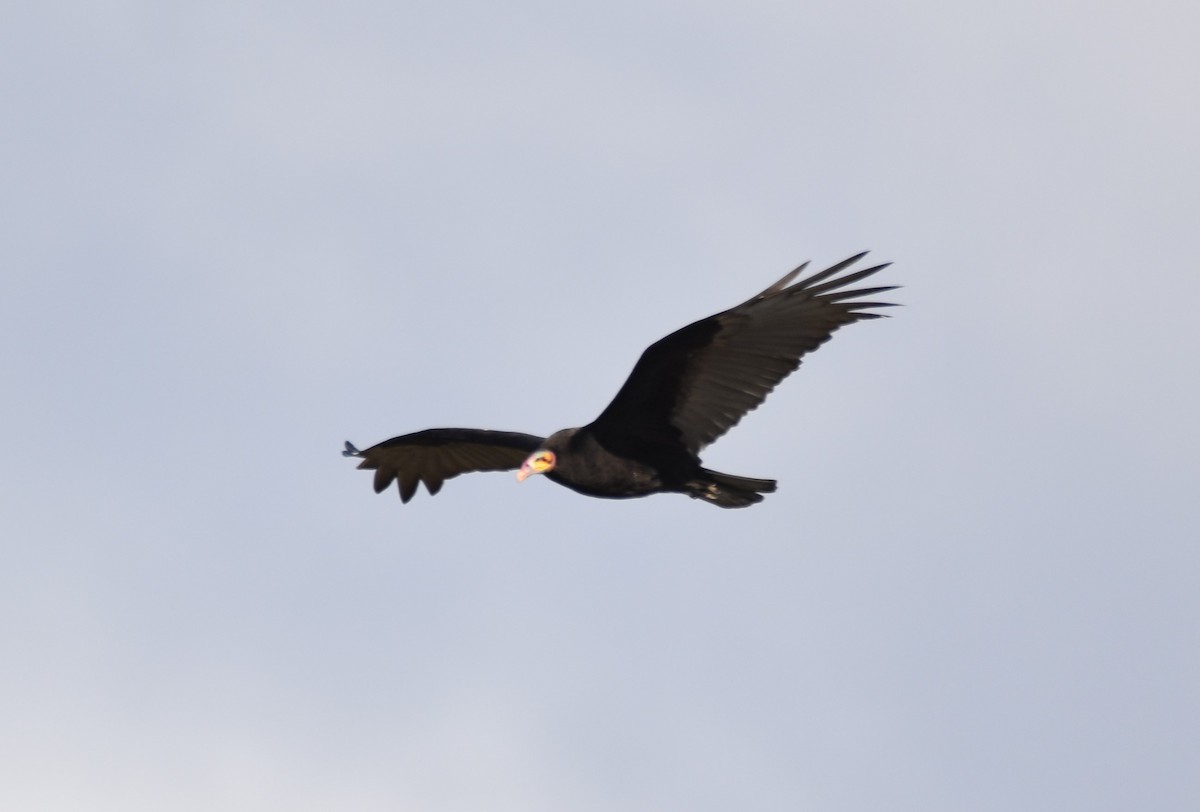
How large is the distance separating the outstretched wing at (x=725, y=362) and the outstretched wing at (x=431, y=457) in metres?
1.83

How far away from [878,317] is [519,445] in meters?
3.15

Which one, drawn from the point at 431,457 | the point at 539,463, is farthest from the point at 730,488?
the point at 431,457

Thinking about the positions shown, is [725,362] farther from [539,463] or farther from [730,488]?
[539,463]

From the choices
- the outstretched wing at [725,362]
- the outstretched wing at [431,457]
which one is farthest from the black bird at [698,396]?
the outstretched wing at [431,457]

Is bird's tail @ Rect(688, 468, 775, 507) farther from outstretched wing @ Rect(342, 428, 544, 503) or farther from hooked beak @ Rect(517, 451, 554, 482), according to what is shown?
outstretched wing @ Rect(342, 428, 544, 503)

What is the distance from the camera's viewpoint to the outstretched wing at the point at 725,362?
1095 cm

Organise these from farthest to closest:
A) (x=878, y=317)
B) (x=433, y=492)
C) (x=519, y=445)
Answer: (x=433, y=492) → (x=519, y=445) → (x=878, y=317)

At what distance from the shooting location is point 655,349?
436 inches

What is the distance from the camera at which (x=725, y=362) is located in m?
11.3

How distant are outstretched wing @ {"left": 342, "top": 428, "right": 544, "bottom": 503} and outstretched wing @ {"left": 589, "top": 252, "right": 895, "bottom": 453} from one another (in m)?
1.83

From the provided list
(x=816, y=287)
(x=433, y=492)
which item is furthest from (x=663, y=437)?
(x=433, y=492)

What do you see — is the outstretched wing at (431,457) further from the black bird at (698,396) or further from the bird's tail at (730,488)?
the bird's tail at (730,488)

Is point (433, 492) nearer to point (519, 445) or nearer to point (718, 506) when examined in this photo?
point (519, 445)

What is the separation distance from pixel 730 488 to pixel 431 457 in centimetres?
309
